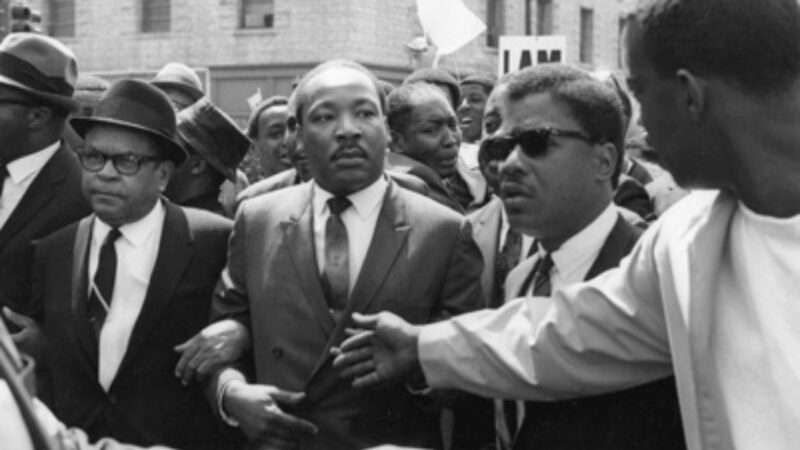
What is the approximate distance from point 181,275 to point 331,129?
74 centimetres

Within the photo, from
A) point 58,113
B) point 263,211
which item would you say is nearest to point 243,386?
point 263,211

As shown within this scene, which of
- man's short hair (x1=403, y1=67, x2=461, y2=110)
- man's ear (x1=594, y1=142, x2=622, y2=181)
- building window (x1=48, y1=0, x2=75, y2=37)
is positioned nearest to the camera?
man's ear (x1=594, y1=142, x2=622, y2=181)

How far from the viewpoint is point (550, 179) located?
4.12m

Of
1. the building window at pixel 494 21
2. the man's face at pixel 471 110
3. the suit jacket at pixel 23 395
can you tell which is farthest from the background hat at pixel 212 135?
the building window at pixel 494 21

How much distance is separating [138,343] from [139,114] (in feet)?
2.68

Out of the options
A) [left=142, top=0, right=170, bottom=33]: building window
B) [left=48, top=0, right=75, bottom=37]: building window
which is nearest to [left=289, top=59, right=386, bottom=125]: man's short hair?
[left=142, top=0, right=170, bottom=33]: building window

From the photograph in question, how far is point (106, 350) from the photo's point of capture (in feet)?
15.8

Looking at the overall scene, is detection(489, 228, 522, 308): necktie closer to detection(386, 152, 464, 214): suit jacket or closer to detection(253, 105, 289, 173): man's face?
detection(386, 152, 464, 214): suit jacket

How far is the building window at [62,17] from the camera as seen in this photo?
32.1 meters

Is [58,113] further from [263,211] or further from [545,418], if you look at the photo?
[545,418]

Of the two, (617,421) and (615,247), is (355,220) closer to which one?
(615,247)

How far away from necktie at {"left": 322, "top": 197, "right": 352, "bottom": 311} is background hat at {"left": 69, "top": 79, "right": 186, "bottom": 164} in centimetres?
78

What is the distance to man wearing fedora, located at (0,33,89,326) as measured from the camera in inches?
211

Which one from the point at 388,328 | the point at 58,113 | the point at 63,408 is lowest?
the point at 63,408
